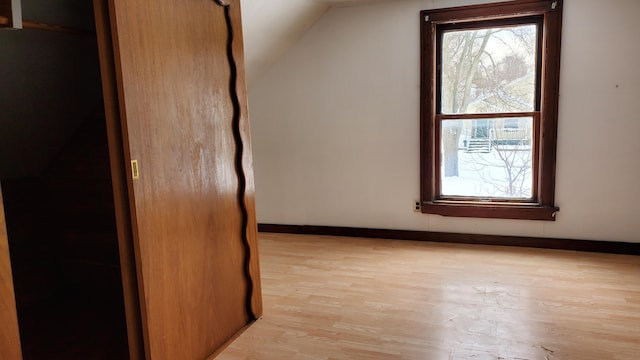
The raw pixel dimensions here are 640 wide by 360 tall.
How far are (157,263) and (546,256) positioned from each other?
3104 mm

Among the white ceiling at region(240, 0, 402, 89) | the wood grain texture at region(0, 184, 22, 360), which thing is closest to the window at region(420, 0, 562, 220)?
the white ceiling at region(240, 0, 402, 89)

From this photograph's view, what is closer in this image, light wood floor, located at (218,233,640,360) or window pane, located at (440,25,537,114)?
light wood floor, located at (218,233,640,360)

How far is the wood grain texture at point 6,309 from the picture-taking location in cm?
118

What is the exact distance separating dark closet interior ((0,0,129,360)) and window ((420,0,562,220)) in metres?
2.65

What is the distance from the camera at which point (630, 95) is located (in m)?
3.41

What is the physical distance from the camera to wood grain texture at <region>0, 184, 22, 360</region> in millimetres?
1184

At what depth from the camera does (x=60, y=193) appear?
2850 mm

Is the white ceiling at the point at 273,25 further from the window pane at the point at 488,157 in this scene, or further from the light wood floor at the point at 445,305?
the light wood floor at the point at 445,305

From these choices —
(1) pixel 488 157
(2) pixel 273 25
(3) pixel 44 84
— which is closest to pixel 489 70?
(1) pixel 488 157

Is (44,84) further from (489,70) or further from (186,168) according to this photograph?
(489,70)

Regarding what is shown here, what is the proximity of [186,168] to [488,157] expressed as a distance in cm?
282

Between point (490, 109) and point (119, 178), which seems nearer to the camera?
point (119, 178)

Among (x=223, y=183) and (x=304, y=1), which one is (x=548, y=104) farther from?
(x=223, y=183)

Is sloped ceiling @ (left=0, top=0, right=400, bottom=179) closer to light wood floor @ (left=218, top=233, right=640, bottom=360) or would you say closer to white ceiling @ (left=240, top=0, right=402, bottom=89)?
white ceiling @ (left=240, top=0, right=402, bottom=89)
